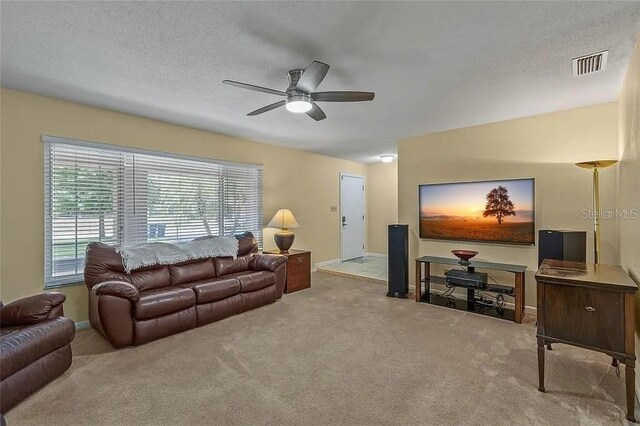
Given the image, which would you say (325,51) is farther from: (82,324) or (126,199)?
(82,324)

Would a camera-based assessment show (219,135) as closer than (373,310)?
No

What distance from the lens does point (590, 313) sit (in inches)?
77.7

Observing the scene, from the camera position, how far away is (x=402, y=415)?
188 cm

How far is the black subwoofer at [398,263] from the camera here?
439 centimetres

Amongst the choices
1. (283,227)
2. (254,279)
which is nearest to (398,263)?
(283,227)

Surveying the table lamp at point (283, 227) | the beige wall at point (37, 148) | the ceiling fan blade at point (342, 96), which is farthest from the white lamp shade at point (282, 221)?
the ceiling fan blade at point (342, 96)

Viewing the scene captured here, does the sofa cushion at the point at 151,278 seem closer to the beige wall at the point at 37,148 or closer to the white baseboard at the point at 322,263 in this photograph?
the beige wall at the point at 37,148

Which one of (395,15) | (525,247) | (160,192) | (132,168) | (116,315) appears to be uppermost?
(395,15)

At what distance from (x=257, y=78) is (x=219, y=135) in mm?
2215

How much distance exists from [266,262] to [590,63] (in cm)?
397

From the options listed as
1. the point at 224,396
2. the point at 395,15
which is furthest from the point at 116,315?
the point at 395,15

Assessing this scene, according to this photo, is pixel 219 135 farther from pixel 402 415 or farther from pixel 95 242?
pixel 402 415

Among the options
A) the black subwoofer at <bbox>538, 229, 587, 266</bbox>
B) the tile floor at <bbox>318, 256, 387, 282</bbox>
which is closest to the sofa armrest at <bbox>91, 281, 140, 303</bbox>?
the tile floor at <bbox>318, 256, 387, 282</bbox>

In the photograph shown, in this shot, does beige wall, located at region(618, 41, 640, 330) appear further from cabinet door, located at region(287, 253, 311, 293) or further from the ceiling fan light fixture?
cabinet door, located at region(287, 253, 311, 293)
